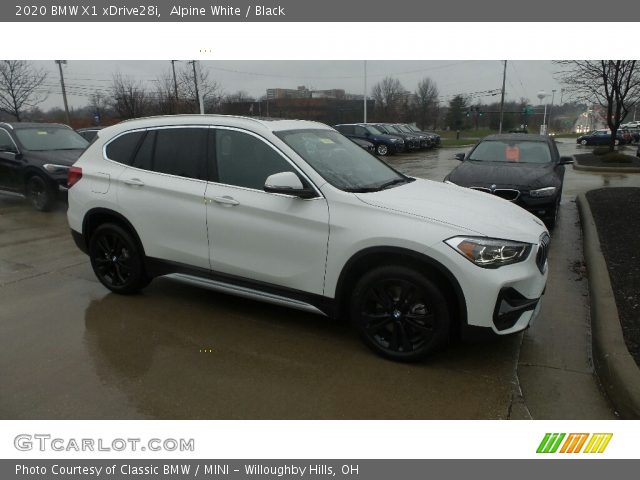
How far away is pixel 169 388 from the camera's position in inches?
129

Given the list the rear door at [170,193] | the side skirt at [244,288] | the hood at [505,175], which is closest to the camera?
the side skirt at [244,288]

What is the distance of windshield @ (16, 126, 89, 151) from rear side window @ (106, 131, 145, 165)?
20.6 feet

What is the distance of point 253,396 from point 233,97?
3203 cm

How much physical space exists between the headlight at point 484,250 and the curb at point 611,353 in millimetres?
968

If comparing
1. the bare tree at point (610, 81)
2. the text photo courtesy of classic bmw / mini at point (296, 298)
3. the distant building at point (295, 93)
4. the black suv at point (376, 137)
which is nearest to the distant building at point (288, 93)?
the distant building at point (295, 93)

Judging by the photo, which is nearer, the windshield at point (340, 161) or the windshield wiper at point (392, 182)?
the windshield at point (340, 161)

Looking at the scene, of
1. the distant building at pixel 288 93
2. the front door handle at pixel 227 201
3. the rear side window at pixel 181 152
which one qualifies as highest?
the distant building at pixel 288 93

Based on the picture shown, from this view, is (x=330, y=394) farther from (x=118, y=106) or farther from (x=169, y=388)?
(x=118, y=106)

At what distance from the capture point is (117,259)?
4.86 m

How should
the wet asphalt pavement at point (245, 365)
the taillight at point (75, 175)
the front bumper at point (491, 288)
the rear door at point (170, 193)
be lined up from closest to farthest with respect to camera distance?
the wet asphalt pavement at point (245, 365) → the front bumper at point (491, 288) → the rear door at point (170, 193) → the taillight at point (75, 175)

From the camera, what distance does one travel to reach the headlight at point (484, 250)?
3242 mm

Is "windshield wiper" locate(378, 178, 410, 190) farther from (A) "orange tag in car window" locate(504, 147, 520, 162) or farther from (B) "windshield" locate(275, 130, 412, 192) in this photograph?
(A) "orange tag in car window" locate(504, 147, 520, 162)

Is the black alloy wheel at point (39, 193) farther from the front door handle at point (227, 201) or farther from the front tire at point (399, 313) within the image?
the front tire at point (399, 313)

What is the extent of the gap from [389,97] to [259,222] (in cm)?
5923
